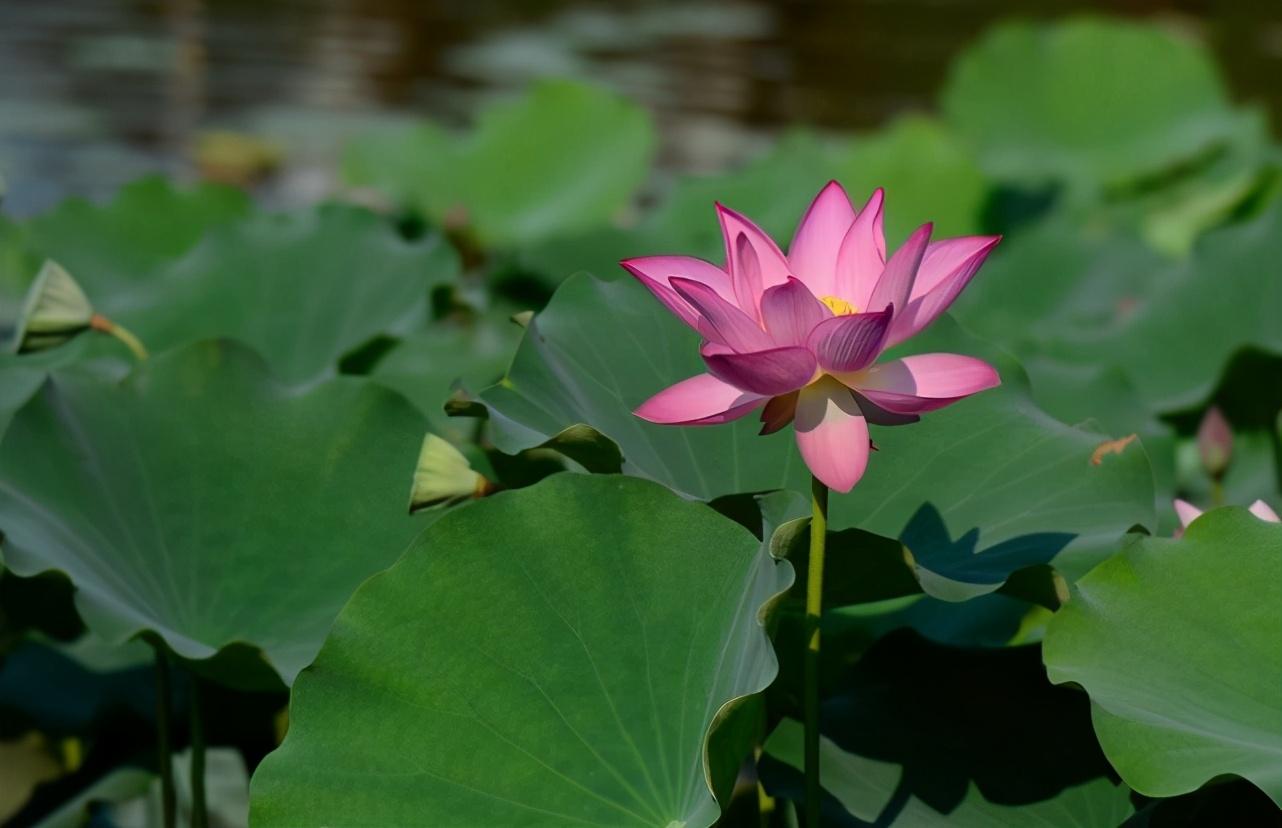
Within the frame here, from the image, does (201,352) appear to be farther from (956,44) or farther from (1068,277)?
(956,44)

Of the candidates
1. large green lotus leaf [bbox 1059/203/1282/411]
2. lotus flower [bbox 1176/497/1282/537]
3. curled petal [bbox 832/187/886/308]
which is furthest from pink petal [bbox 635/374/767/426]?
large green lotus leaf [bbox 1059/203/1282/411]

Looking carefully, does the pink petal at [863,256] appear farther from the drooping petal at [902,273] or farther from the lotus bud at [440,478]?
the lotus bud at [440,478]

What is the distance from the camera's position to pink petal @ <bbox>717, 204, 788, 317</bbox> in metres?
0.81

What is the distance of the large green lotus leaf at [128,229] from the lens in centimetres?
184

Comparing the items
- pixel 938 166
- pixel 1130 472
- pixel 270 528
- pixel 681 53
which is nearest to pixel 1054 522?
pixel 1130 472

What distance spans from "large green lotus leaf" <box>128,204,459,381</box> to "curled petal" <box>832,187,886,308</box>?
668 mm

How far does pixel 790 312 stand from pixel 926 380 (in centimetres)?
8

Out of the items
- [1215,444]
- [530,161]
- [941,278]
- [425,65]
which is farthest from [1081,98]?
[425,65]

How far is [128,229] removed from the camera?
1.98m

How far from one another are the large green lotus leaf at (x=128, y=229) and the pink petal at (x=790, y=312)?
1.12 m

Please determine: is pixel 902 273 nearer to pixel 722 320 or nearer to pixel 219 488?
pixel 722 320

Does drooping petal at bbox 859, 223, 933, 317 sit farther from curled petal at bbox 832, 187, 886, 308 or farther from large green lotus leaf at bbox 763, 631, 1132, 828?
large green lotus leaf at bbox 763, 631, 1132, 828

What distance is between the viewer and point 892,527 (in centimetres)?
103

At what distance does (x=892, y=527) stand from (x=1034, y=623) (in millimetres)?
129
